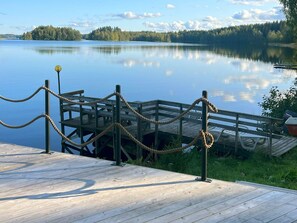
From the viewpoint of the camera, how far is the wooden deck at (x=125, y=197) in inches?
171

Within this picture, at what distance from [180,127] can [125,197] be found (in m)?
8.60

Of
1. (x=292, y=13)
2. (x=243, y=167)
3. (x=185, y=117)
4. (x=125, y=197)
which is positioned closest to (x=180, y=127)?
(x=185, y=117)

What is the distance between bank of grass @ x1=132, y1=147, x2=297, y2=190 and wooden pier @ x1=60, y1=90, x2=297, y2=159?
0.35 metres

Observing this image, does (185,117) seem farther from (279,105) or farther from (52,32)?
(52,32)

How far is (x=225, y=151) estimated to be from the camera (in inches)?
508

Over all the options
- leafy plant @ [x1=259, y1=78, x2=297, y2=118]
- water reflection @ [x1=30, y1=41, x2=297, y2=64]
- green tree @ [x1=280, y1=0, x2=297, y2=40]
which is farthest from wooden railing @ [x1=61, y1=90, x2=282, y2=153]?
water reflection @ [x1=30, y1=41, x2=297, y2=64]

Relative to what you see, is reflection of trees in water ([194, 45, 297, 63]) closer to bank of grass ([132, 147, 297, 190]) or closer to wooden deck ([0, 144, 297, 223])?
bank of grass ([132, 147, 297, 190])

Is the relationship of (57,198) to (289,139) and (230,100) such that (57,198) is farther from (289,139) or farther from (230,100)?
(230,100)

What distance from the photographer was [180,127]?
1341 cm

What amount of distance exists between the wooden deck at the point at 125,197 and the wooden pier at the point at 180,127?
6.03 metres

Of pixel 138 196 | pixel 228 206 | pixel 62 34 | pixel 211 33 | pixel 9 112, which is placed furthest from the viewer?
pixel 62 34

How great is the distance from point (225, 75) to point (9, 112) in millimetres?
28309

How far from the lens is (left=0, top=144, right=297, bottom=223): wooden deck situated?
14.3 ft

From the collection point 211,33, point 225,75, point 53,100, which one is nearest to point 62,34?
point 211,33
